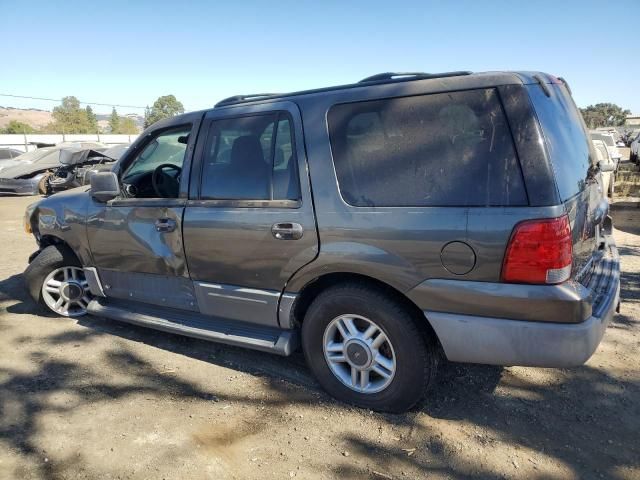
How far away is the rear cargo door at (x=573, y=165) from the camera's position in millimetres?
2389

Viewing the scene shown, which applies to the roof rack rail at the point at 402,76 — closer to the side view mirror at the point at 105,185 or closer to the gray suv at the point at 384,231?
the gray suv at the point at 384,231

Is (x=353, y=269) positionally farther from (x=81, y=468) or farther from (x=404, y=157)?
(x=81, y=468)

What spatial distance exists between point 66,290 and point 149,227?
1552 mm

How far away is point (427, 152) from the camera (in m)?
2.54

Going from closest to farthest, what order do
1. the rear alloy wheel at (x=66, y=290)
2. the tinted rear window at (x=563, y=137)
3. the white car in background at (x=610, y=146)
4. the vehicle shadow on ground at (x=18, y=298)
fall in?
the tinted rear window at (x=563, y=137) < the rear alloy wheel at (x=66, y=290) < the vehicle shadow on ground at (x=18, y=298) < the white car in background at (x=610, y=146)

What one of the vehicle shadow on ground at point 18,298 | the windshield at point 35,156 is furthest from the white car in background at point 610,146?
the windshield at point 35,156

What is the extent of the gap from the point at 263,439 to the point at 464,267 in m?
1.48

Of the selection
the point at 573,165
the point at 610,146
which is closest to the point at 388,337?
the point at 573,165

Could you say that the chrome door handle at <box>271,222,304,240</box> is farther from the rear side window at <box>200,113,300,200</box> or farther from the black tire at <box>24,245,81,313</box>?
the black tire at <box>24,245,81,313</box>

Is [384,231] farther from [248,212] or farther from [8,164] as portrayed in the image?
[8,164]

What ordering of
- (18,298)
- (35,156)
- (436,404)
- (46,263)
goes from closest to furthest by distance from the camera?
1. (436,404)
2. (46,263)
3. (18,298)
4. (35,156)

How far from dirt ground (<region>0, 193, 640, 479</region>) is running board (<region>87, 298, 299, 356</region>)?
0.30 meters

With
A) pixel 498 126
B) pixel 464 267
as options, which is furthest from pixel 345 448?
pixel 498 126

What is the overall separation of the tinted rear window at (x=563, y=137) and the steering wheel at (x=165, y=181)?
9.25 ft
